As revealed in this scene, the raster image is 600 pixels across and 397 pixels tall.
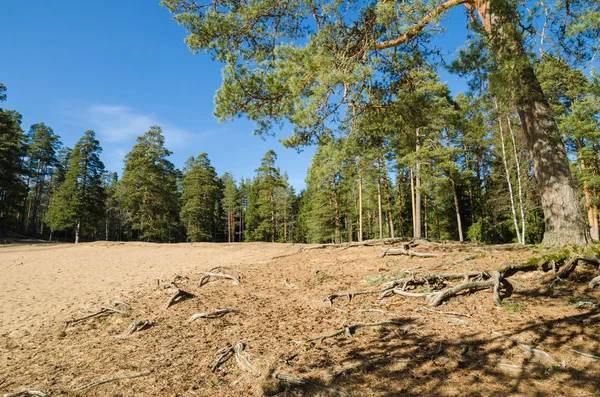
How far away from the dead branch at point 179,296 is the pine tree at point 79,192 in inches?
1243

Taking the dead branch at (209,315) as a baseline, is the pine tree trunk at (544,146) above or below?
above

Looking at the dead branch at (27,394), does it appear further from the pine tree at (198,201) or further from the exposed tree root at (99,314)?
the pine tree at (198,201)

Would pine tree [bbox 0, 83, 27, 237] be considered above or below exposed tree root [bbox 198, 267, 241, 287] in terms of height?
above

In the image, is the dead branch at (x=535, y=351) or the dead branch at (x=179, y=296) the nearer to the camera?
the dead branch at (x=535, y=351)

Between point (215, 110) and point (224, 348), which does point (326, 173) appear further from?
point (224, 348)

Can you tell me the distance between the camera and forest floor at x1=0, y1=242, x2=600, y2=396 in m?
3.33

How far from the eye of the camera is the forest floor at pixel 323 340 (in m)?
3.33

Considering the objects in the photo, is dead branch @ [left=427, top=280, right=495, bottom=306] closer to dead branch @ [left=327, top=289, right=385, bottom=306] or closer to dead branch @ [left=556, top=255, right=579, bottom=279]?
dead branch @ [left=327, top=289, right=385, bottom=306]

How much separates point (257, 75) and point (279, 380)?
6.45 m

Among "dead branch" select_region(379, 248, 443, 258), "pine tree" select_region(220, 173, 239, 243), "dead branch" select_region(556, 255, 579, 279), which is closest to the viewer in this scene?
"dead branch" select_region(556, 255, 579, 279)

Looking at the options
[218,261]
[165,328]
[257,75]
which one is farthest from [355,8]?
[218,261]

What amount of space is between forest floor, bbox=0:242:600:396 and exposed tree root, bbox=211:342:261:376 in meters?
0.04

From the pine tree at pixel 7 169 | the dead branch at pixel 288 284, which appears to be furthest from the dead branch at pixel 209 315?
the pine tree at pixel 7 169

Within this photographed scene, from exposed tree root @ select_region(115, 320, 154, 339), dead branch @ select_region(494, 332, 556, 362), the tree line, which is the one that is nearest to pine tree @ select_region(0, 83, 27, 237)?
the tree line
